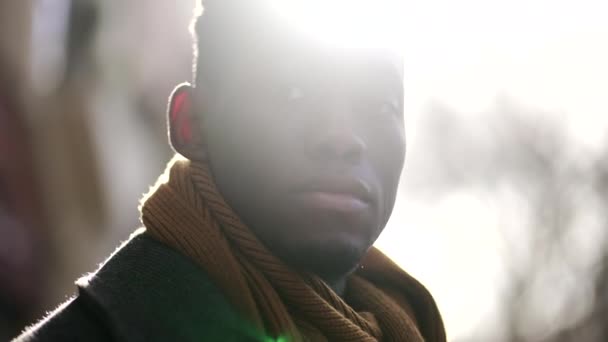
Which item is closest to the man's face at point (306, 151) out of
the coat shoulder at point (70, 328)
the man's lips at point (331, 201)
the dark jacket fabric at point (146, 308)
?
the man's lips at point (331, 201)

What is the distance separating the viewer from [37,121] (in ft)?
33.7

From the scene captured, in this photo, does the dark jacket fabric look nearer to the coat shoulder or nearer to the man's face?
the coat shoulder

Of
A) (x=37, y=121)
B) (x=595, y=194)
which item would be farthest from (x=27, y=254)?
(x=595, y=194)

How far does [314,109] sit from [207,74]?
0.32m

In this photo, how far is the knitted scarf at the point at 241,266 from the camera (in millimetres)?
2080

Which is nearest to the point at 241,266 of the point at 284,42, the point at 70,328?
the point at 70,328

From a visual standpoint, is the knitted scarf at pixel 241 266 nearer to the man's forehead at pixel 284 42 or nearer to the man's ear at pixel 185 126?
the man's ear at pixel 185 126

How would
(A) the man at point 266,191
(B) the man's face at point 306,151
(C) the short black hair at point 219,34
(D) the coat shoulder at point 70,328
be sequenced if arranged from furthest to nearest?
(C) the short black hair at point 219,34 → (B) the man's face at point 306,151 → (A) the man at point 266,191 → (D) the coat shoulder at point 70,328

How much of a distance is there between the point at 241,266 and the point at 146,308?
284 millimetres

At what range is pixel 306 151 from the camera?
217cm

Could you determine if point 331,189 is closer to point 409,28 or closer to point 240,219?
point 240,219

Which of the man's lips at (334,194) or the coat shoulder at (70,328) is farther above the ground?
the man's lips at (334,194)

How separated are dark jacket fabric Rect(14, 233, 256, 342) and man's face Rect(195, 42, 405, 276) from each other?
248mm

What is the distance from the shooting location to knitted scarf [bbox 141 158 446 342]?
6.82 ft
